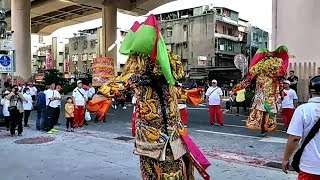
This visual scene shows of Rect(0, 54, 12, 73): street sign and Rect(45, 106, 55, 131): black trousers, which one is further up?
Rect(0, 54, 12, 73): street sign

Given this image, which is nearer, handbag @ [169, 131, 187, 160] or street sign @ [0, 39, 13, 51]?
handbag @ [169, 131, 187, 160]

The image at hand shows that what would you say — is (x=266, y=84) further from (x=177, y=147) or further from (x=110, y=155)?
(x=177, y=147)

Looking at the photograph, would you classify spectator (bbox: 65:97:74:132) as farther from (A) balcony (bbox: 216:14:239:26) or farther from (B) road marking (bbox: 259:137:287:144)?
(A) balcony (bbox: 216:14:239:26)

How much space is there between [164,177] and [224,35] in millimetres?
47292

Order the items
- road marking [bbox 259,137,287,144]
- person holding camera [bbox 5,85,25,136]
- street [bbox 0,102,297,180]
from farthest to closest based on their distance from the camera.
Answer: person holding camera [bbox 5,85,25,136] < road marking [bbox 259,137,287,144] < street [bbox 0,102,297,180]

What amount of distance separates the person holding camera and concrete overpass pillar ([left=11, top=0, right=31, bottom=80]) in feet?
66.9

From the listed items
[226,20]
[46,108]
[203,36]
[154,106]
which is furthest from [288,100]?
[226,20]

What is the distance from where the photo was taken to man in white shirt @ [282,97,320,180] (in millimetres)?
3404

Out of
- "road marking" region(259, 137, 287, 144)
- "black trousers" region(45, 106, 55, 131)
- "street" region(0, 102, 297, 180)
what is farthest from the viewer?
"black trousers" region(45, 106, 55, 131)

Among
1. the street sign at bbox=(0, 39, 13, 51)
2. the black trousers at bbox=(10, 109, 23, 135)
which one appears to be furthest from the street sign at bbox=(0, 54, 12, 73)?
the black trousers at bbox=(10, 109, 23, 135)

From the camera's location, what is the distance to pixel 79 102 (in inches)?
512


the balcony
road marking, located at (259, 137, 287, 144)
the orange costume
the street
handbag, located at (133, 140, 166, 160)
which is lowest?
the street

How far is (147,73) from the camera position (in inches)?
154

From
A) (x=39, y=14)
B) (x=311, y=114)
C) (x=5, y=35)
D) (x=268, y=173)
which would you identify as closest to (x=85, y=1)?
(x=39, y=14)
